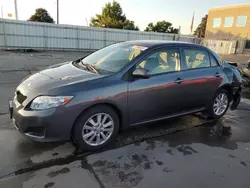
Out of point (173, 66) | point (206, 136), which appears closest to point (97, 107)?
point (173, 66)

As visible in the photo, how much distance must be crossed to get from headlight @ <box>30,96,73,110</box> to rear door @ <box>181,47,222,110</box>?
2.08m

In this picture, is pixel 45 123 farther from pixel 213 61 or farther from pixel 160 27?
pixel 160 27

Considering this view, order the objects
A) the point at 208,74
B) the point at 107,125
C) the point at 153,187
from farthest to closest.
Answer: the point at 208,74 → the point at 107,125 → the point at 153,187

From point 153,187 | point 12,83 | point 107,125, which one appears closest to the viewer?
point 153,187

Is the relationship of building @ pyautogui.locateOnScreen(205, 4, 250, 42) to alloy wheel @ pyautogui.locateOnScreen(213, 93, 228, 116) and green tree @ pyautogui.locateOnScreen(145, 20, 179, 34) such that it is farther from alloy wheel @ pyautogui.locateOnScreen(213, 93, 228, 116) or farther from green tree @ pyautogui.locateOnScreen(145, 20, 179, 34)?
alloy wheel @ pyautogui.locateOnScreen(213, 93, 228, 116)

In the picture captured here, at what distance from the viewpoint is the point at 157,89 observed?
3588 millimetres

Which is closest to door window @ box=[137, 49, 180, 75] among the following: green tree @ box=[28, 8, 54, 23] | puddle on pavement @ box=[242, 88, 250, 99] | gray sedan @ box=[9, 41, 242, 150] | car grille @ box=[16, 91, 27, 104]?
gray sedan @ box=[9, 41, 242, 150]

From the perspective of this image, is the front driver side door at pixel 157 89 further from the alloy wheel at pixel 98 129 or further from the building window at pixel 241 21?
the building window at pixel 241 21

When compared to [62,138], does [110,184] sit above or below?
below

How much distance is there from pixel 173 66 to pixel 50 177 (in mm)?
2522

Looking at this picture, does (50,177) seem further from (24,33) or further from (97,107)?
(24,33)

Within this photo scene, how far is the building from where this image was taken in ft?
127

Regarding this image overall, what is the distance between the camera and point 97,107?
10.2 feet

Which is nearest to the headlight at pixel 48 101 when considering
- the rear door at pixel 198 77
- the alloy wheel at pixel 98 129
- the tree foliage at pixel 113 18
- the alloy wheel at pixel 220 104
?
the alloy wheel at pixel 98 129
